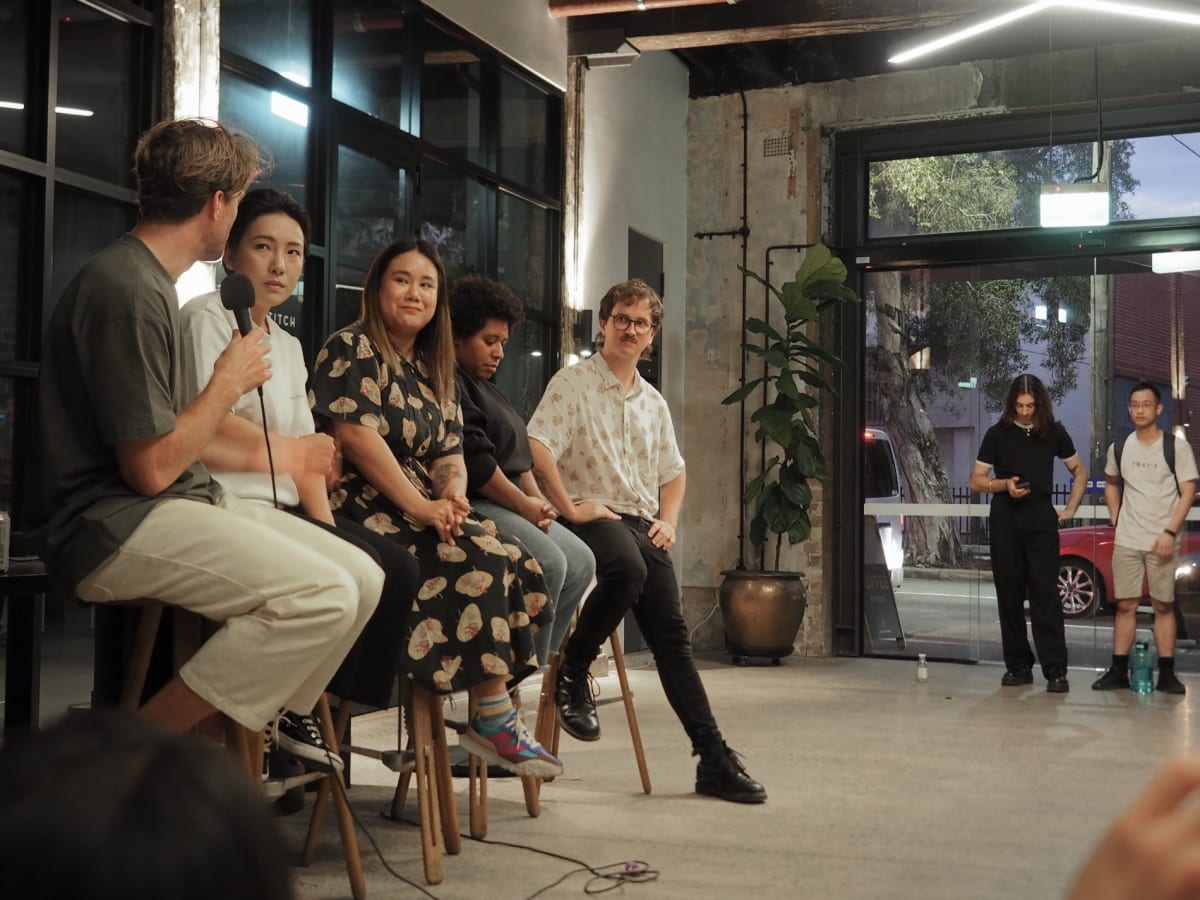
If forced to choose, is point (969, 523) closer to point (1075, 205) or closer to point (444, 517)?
point (1075, 205)

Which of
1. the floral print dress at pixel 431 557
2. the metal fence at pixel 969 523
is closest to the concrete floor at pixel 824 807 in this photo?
the floral print dress at pixel 431 557

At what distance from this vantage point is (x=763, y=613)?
23.4 feet

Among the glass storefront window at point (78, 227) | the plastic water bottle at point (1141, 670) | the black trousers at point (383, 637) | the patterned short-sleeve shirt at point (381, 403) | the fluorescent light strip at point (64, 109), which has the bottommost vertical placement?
the plastic water bottle at point (1141, 670)

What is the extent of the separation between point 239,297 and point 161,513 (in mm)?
483

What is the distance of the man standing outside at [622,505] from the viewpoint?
11.8ft

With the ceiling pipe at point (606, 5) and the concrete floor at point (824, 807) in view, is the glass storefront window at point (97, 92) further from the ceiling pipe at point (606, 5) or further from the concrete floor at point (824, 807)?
the ceiling pipe at point (606, 5)

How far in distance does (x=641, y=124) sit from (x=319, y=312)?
3.47 meters

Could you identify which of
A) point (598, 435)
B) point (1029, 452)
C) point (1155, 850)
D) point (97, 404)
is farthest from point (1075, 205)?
point (1155, 850)

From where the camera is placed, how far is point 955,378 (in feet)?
25.4

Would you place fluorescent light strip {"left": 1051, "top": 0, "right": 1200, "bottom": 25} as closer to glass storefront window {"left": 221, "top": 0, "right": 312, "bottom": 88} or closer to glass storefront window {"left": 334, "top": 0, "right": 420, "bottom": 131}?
glass storefront window {"left": 334, "top": 0, "right": 420, "bottom": 131}

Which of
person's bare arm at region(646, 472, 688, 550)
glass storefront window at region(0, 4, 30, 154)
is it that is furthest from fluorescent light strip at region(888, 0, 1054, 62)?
glass storefront window at region(0, 4, 30, 154)

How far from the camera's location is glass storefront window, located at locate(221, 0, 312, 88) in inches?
164

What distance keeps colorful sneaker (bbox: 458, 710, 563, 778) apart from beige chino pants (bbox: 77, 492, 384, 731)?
2.35 ft

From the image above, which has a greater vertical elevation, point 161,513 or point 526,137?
point 526,137
